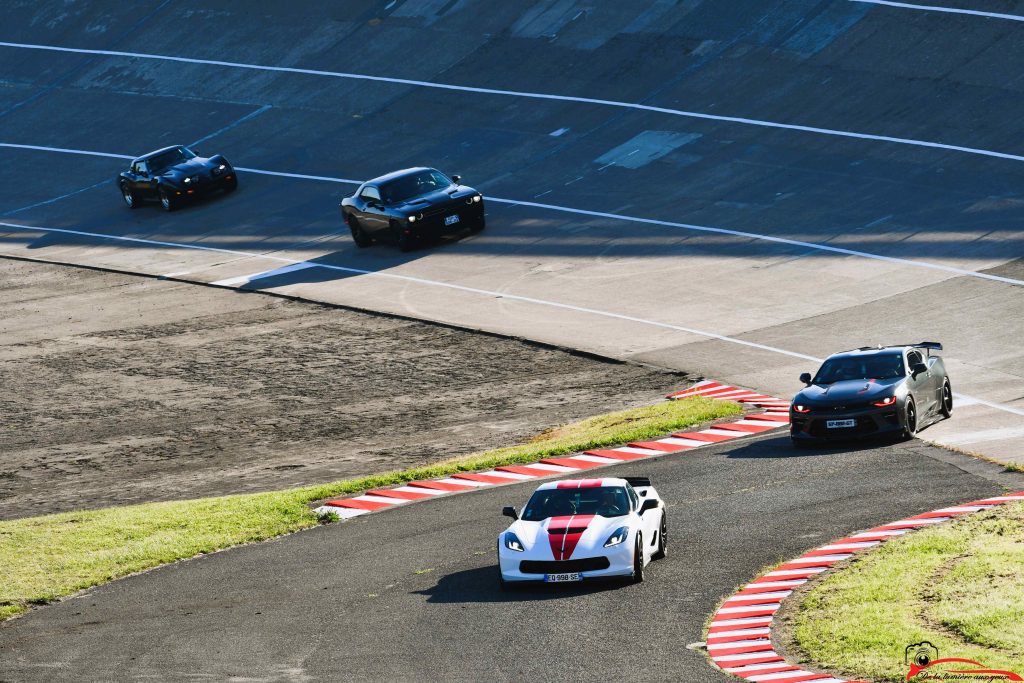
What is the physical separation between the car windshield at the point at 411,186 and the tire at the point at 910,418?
68.3ft

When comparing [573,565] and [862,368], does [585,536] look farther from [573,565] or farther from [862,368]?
[862,368]

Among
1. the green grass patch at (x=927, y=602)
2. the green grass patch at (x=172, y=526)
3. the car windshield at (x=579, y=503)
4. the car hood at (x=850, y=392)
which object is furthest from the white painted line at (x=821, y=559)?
the green grass patch at (x=172, y=526)

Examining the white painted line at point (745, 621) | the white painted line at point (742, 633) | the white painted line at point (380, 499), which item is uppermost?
the white painted line at point (742, 633)

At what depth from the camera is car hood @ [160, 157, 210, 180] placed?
50.8 metres

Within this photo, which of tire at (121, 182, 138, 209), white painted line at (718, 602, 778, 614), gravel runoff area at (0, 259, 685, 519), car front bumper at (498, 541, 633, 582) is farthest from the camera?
tire at (121, 182, 138, 209)

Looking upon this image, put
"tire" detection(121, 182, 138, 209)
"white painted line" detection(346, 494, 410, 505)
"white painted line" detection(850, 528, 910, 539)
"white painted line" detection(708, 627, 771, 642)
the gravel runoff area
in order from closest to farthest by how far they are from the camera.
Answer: "white painted line" detection(708, 627, 771, 642)
"white painted line" detection(850, 528, 910, 539)
"white painted line" detection(346, 494, 410, 505)
the gravel runoff area
"tire" detection(121, 182, 138, 209)

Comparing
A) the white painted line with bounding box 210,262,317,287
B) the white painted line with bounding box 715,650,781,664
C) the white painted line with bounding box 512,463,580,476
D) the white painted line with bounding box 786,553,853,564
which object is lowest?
the white painted line with bounding box 512,463,580,476

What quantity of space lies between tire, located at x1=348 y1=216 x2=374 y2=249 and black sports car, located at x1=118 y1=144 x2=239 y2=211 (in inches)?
328

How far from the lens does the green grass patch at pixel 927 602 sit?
14.3m

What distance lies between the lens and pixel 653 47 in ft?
174

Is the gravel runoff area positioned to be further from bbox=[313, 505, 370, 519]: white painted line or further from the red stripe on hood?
the red stripe on hood

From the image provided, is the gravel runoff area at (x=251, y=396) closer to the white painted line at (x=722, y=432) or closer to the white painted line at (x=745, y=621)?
the white painted line at (x=722, y=432)

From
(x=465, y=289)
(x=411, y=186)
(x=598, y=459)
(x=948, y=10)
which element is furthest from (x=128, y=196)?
(x=598, y=459)

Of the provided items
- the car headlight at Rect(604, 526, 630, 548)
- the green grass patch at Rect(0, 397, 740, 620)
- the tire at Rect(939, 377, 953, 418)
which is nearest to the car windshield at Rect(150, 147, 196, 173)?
the green grass patch at Rect(0, 397, 740, 620)
